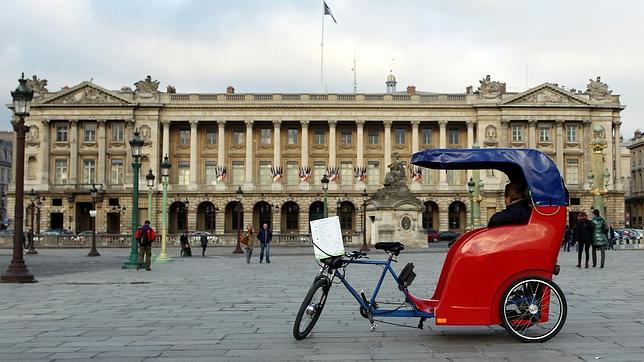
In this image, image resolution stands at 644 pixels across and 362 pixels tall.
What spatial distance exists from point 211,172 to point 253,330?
253 feet

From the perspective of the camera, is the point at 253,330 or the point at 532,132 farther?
the point at 532,132

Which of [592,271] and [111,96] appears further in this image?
[111,96]

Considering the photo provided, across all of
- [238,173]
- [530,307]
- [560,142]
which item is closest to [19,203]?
[530,307]

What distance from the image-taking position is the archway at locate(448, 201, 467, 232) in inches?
3359

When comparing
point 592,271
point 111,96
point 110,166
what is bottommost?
point 592,271

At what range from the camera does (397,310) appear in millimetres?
8773

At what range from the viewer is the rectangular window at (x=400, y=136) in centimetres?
8756

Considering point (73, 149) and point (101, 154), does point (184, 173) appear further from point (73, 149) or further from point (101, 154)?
point (73, 149)

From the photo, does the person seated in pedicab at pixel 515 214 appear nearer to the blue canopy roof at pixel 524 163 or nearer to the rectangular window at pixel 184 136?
the blue canopy roof at pixel 524 163

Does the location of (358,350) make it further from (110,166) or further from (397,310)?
(110,166)

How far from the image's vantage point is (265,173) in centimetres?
8650

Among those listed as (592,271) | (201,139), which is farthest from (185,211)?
(592,271)

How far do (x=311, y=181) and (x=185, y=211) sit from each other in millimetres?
14694

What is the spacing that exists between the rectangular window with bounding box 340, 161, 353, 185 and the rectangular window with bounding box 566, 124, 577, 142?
25083 mm
